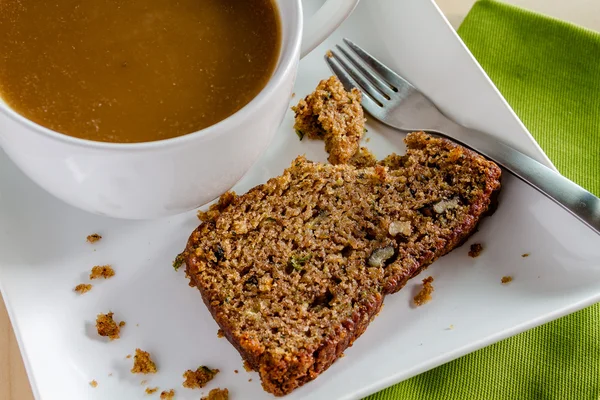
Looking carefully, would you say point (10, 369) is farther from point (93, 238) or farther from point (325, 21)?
point (325, 21)

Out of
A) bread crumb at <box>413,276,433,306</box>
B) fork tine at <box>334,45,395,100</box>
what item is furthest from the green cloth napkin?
fork tine at <box>334,45,395,100</box>

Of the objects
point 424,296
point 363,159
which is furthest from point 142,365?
point 363,159

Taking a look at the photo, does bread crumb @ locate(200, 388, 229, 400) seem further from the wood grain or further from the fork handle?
the fork handle

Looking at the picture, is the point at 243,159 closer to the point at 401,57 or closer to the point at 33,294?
the point at 33,294

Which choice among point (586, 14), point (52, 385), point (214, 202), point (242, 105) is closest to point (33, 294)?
point (52, 385)

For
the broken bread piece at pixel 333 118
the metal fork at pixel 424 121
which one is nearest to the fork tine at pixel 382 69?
the metal fork at pixel 424 121
